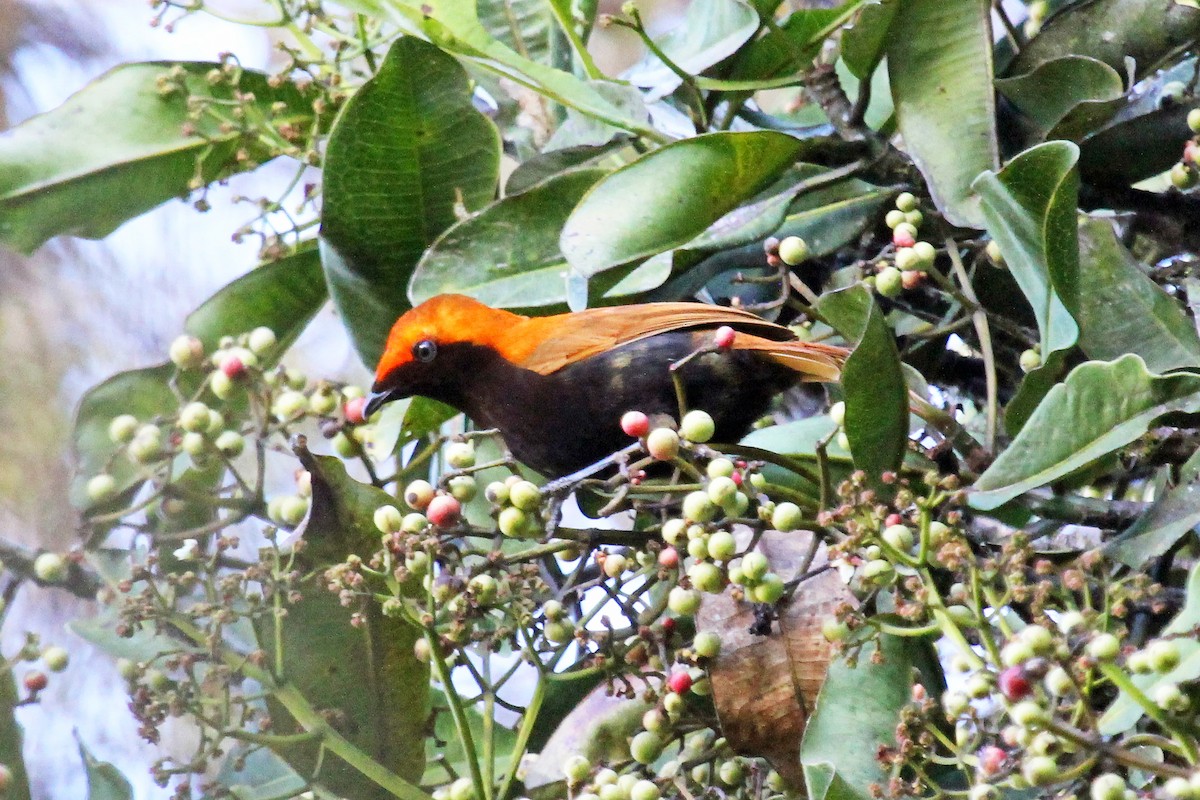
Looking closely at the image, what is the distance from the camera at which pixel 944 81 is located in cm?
185

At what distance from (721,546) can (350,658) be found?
593 mm

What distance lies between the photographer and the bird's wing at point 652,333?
81.3 inches

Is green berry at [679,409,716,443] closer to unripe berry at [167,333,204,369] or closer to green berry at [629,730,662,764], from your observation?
green berry at [629,730,662,764]

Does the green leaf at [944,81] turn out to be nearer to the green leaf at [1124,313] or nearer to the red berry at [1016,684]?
the green leaf at [1124,313]

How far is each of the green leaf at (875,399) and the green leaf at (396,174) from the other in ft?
2.40

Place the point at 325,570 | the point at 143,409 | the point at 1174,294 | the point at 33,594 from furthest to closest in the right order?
the point at 33,594
the point at 143,409
the point at 1174,294
the point at 325,570

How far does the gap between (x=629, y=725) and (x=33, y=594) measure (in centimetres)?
166

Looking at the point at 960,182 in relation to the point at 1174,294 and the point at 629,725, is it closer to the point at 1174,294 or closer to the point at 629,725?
the point at 1174,294

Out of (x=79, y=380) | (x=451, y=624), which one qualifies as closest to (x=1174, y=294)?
(x=451, y=624)

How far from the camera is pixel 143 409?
7.55 ft

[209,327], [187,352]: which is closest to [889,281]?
[187,352]

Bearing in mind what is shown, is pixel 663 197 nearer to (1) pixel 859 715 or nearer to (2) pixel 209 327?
(1) pixel 859 715

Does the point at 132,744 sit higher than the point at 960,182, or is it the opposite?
the point at 960,182

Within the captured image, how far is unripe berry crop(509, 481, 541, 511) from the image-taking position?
4.95 feet
